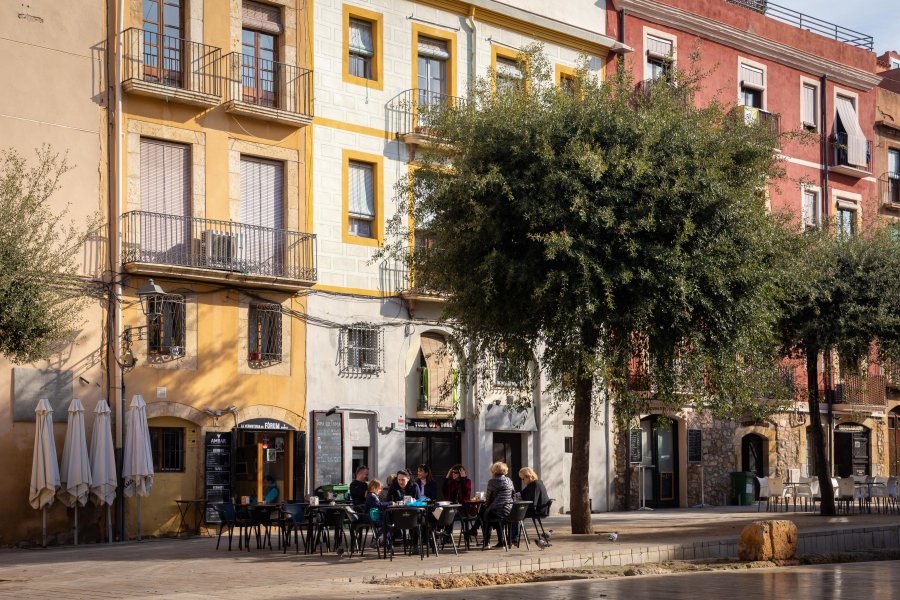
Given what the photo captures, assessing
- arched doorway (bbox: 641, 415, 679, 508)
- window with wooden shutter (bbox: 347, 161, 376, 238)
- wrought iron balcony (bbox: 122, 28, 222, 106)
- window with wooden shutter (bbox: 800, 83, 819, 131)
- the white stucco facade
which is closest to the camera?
wrought iron balcony (bbox: 122, 28, 222, 106)

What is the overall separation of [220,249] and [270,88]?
4253 mm

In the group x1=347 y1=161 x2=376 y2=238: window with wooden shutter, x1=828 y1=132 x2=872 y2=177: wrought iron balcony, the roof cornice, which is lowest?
x1=347 y1=161 x2=376 y2=238: window with wooden shutter

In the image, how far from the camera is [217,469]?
2812cm

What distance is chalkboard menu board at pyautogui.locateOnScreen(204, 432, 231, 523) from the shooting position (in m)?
28.0

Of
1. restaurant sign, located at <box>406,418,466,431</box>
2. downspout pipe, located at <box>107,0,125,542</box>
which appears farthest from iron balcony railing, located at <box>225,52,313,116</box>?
restaurant sign, located at <box>406,418,466,431</box>

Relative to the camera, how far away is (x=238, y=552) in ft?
73.6

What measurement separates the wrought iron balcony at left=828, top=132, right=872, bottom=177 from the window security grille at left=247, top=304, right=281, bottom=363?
22237 mm

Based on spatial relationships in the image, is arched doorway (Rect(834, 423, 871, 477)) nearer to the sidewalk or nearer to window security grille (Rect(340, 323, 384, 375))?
the sidewalk

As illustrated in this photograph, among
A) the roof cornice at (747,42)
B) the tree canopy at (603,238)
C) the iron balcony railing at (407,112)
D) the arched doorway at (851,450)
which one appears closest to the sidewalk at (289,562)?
the tree canopy at (603,238)

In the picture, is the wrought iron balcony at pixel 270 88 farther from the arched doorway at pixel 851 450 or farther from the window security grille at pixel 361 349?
the arched doorway at pixel 851 450

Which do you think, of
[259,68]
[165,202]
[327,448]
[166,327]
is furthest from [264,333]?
[259,68]

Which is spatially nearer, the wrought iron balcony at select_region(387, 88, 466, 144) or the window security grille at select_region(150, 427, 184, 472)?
the window security grille at select_region(150, 427, 184, 472)

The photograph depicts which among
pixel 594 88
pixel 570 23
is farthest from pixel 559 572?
pixel 570 23

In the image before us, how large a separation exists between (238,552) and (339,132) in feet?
38.9
